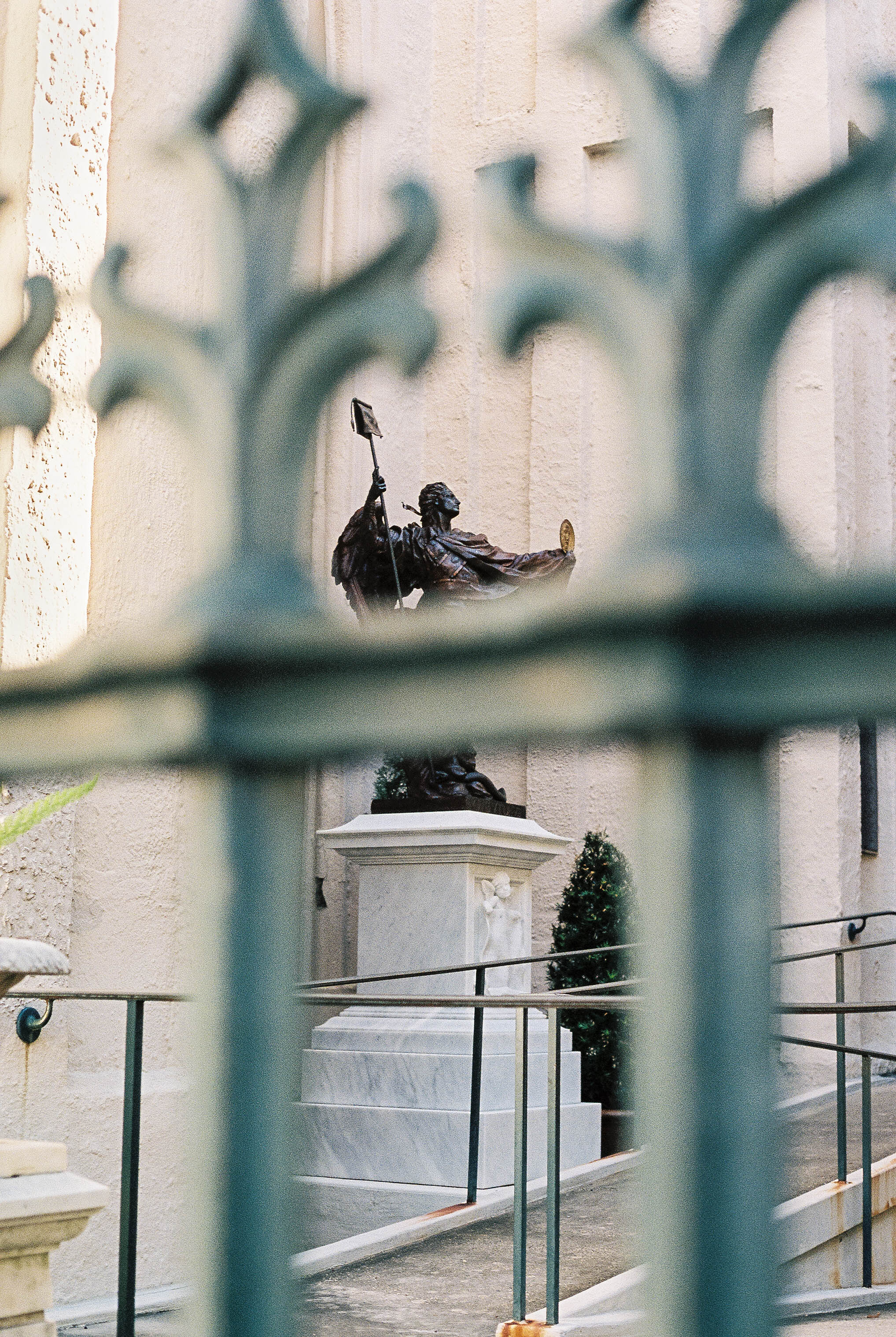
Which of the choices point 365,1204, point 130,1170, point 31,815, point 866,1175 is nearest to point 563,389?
point 365,1204

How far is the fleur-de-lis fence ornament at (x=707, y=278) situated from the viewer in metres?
0.47

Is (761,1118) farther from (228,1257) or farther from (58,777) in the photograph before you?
→ (58,777)

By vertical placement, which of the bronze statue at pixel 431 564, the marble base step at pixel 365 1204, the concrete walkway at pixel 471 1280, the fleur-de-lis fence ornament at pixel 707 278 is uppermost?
the bronze statue at pixel 431 564

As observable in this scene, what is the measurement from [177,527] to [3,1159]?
136 inches

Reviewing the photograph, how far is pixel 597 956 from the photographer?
784 centimetres

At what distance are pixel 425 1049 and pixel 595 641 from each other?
656 cm

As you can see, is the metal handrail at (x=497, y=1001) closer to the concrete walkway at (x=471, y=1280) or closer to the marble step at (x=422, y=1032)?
the concrete walkway at (x=471, y=1280)

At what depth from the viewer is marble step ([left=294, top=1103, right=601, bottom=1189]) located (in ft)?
20.8

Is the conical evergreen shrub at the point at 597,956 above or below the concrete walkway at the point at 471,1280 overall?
above

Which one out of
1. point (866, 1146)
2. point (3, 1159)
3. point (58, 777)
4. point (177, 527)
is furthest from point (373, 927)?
point (58, 777)

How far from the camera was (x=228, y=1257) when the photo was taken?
53 cm

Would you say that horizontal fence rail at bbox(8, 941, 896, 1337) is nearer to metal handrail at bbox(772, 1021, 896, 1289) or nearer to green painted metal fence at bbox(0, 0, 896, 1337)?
metal handrail at bbox(772, 1021, 896, 1289)

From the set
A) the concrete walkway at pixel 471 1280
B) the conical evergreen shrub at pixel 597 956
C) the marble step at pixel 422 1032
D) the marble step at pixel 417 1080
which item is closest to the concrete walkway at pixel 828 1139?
the concrete walkway at pixel 471 1280

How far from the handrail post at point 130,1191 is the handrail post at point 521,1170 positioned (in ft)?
3.01
